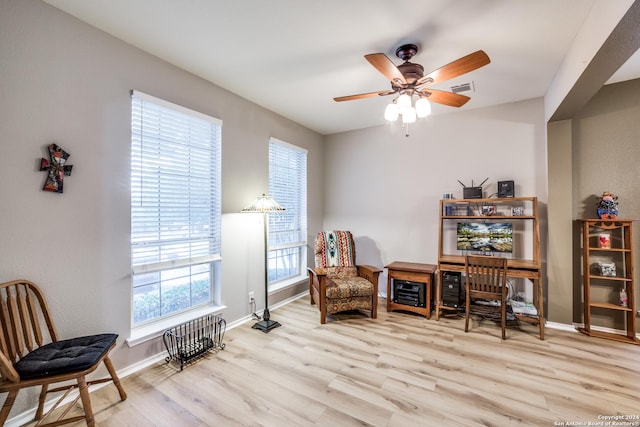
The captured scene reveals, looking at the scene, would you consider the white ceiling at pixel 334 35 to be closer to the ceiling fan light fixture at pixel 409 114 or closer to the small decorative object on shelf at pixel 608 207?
the ceiling fan light fixture at pixel 409 114

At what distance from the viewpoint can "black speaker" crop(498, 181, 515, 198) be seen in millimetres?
3383

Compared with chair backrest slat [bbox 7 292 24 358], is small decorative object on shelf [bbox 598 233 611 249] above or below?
above

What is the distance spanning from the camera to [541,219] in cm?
335

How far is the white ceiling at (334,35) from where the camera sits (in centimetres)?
187

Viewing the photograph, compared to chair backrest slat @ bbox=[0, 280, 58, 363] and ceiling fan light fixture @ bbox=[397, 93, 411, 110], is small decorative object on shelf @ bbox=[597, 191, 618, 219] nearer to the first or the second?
ceiling fan light fixture @ bbox=[397, 93, 411, 110]

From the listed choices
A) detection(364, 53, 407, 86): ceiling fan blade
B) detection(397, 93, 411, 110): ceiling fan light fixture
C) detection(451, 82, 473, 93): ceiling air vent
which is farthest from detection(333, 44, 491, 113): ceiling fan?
detection(451, 82, 473, 93): ceiling air vent

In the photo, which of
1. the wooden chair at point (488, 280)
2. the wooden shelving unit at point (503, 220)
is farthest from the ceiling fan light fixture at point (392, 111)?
the wooden chair at point (488, 280)

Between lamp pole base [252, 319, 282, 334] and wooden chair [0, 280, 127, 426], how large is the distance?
145 centimetres

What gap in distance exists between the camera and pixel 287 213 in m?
4.22

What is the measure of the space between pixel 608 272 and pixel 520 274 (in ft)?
2.89

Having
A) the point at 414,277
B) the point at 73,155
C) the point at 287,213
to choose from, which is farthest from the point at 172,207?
the point at 414,277

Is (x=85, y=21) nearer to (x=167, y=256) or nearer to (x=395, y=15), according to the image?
(x=167, y=256)

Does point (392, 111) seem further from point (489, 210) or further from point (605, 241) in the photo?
point (605, 241)

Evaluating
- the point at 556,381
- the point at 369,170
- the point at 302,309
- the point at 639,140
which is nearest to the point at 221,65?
the point at 369,170
